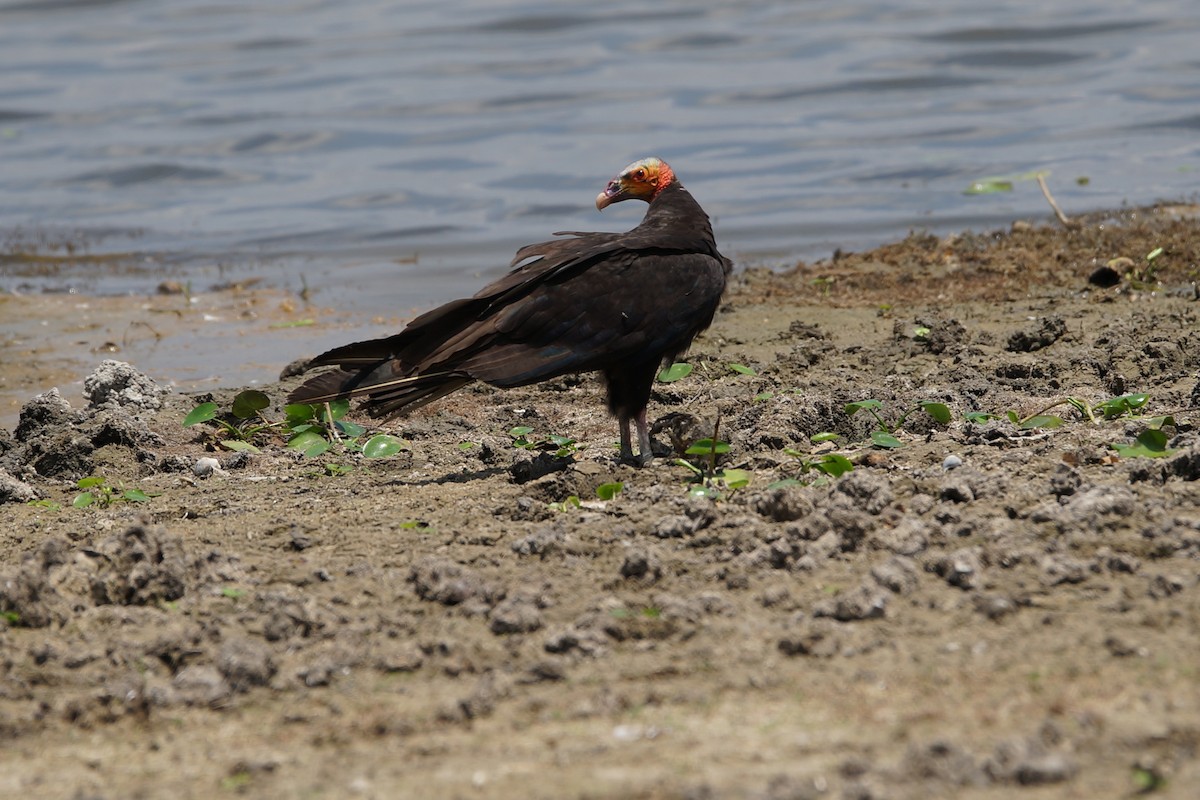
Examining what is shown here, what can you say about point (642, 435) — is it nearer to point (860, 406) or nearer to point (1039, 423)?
point (860, 406)

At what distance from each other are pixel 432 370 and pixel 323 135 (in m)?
9.99

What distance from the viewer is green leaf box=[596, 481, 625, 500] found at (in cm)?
412

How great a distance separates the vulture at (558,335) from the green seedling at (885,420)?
604mm

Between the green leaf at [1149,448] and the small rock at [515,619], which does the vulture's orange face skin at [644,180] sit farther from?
the small rock at [515,619]

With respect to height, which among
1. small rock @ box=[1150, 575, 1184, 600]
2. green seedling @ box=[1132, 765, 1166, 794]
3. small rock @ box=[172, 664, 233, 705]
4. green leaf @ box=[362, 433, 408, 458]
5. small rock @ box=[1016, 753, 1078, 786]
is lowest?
green seedling @ box=[1132, 765, 1166, 794]

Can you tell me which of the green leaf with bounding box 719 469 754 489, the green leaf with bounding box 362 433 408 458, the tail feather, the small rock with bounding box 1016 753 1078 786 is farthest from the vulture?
the small rock with bounding box 1016 753 1078 786

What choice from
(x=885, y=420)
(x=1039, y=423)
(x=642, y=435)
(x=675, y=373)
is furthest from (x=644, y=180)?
(x=1039, y=423)

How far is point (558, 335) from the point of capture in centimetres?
470

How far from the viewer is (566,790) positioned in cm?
247

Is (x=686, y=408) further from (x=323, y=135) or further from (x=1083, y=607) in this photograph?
(x=323, y=135)

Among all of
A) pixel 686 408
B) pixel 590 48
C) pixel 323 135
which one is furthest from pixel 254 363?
pixel 590 48

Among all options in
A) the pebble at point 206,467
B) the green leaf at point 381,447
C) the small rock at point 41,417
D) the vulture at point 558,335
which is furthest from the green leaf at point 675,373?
the small rock at point 41,417

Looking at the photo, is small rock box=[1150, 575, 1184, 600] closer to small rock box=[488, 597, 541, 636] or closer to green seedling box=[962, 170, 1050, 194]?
small rock box=[488, 597, 541, 636]

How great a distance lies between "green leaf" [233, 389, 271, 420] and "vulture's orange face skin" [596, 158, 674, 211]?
1.53 metres
